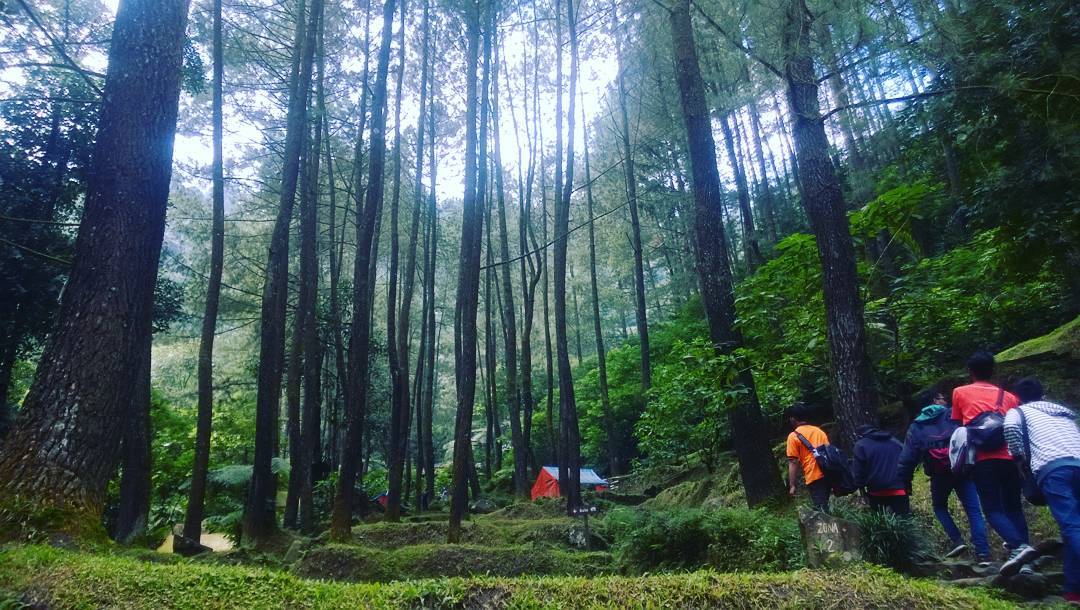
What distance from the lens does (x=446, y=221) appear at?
82.9 feet

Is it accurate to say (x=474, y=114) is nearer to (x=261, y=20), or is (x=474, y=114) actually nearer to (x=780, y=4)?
(x=780, y=4)

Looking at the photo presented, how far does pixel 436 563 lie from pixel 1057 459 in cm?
578

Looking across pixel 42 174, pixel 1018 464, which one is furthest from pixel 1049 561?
pixel 42 174

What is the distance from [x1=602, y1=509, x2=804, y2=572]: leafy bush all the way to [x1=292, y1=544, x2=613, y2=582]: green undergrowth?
0.59 meters

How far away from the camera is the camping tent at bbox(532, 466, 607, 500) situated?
58.7 ft

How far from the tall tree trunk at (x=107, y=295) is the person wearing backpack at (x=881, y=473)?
5.96m

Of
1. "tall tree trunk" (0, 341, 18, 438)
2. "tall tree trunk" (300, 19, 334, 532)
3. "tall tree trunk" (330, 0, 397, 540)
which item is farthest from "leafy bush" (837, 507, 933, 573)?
"tall tree trunk" (0, 341, 18, 438)

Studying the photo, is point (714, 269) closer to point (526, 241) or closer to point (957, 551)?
point (957, 551)

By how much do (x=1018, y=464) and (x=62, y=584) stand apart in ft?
20.2

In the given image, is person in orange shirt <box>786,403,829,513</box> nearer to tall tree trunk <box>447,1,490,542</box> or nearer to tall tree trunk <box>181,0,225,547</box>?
tall tree trunk <box>447,1,490,542</box>

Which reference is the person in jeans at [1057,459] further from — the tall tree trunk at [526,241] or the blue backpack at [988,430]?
the tall tree trunk at [526,241]

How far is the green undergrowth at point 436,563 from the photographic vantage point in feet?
20.7

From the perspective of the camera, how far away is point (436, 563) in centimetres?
668

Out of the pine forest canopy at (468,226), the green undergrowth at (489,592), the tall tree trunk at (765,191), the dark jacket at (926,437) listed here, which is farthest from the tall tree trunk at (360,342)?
the tall tree trunk at (765,191)
